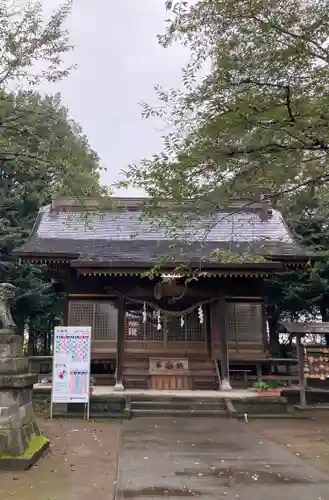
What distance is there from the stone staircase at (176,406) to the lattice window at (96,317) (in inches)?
115

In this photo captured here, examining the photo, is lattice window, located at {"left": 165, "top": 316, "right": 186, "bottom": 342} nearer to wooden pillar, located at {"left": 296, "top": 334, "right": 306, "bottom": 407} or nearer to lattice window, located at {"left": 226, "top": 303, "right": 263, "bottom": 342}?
lattice window, located at {"left": 226, "top": 303, "right": 263, "bottom": 342}

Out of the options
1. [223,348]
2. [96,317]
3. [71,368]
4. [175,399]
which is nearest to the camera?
[71,368]

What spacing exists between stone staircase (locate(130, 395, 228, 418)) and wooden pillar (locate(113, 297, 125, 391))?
1.15 m

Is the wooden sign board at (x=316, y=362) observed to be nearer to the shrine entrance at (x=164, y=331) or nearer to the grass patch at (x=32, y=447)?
the shrine entrance at (x=164, y=331)

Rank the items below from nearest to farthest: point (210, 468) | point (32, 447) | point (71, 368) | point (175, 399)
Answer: point (210, 468), point (32, 447), point (71, 368), point (175, 399)

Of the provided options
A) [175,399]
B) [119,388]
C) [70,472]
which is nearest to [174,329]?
[119,388]

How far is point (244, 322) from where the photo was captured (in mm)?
13594

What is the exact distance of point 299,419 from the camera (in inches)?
392

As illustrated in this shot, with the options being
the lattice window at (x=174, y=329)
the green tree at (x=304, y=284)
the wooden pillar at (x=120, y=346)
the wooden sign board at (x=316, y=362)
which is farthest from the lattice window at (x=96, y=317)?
the green tree at (x=304, y=284)

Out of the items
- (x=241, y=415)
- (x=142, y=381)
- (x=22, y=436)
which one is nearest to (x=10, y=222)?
(x=142, y=381)

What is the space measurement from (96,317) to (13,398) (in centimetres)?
768

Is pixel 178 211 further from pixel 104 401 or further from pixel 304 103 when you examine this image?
pixel 104 401

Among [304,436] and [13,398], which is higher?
[13,398]

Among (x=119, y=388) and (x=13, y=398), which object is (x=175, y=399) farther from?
(x=13, y=398)
